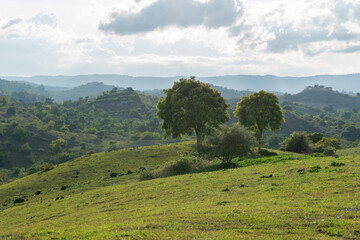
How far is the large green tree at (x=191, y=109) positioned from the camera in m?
53.8

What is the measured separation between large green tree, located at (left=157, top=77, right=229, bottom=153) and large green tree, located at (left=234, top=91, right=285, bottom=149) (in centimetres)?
511

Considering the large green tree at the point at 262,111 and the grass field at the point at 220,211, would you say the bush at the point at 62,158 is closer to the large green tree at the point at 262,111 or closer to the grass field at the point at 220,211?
the grass field at the point at 220,211

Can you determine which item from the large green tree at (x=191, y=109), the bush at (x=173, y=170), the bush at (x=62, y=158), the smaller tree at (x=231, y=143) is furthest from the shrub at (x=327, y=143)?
the bush at (x=62, y=158)

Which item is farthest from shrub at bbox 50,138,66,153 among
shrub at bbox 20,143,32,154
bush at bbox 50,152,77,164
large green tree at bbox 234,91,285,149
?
large green tree at bbox 234,91,285,149

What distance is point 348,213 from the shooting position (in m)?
14.8

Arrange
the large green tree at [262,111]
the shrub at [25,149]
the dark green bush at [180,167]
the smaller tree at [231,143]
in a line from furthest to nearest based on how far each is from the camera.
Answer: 1. the shrub at [25,149]
2. the large green tree at [262,111]
3. the dark green bush at [180,167]
4. the smaller tree at [231,143]

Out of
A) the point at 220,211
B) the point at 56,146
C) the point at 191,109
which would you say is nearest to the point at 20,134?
the point at 56,146

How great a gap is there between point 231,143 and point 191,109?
1380 centimetres

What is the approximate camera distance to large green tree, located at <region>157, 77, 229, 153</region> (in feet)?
176

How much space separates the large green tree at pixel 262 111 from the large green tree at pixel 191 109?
511 cm

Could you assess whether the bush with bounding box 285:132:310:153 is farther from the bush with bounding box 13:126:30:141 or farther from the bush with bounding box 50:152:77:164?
the bush with bounding box 13:126:30:141

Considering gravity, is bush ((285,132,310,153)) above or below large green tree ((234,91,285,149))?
below

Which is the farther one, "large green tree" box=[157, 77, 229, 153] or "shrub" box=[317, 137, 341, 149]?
"shrub" box=[317, 137, 341, 149]

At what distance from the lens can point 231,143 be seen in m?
42.5
